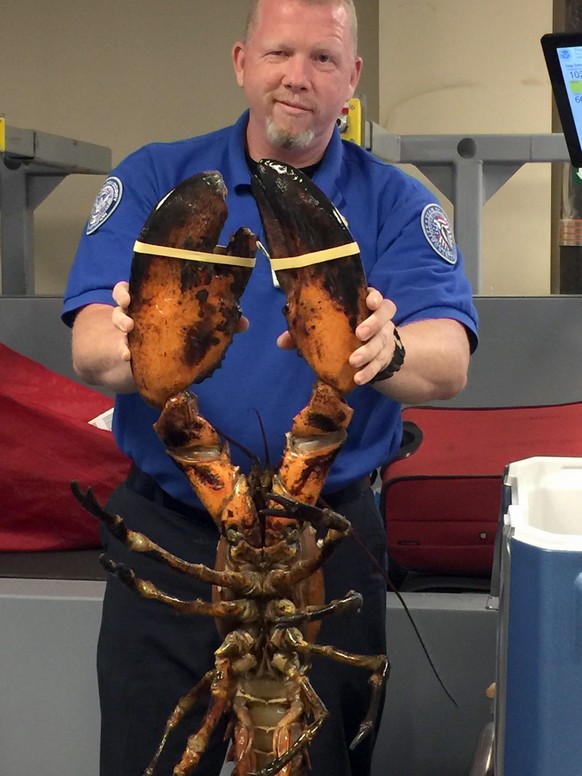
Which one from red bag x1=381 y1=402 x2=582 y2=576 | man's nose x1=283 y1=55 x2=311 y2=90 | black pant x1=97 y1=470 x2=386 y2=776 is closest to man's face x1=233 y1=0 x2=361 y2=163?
man's nose x1=283 y1=55 x2=311 y2=90

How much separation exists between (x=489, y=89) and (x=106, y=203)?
2.96m

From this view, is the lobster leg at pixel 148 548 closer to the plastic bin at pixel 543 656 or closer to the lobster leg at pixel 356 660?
the lobster leg at pixel 356 660

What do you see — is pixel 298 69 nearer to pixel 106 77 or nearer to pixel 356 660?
pixel 356 660

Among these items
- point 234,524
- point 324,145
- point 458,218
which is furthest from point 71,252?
point 234,524

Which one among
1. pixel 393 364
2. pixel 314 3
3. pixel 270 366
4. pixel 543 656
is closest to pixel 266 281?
pixel 270 366

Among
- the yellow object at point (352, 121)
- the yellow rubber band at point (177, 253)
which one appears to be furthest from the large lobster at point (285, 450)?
the yellow object at point (352, 121)

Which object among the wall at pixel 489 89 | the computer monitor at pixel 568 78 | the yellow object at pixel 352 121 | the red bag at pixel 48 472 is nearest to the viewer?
the computer monitor at pixel 568 78

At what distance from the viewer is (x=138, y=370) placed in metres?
0.81

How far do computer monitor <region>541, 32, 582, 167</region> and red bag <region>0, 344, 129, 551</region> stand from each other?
99cm

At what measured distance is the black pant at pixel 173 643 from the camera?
125cm

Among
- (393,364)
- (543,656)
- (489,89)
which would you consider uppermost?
(489,89)

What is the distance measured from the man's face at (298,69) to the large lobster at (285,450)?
1.44ft

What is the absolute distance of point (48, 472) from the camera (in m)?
2.05

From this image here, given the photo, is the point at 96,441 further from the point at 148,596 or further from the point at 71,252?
the point at 71,252
